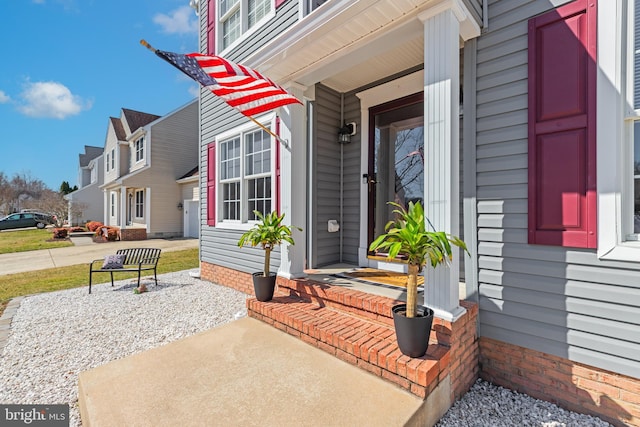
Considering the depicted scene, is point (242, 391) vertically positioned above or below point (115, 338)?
above

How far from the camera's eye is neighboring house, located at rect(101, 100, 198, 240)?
14406mm

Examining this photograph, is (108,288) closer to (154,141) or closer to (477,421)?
(477,421)

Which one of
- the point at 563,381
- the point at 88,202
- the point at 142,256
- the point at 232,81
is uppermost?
the point at 232,81

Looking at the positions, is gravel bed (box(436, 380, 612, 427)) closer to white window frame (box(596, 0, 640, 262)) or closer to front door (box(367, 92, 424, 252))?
white window frame (box(596, 0, 640, 262))

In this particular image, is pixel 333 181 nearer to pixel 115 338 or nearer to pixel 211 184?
pixel 211 184

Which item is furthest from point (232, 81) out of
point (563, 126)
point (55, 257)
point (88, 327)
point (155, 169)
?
point (155, 169)

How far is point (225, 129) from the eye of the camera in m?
5.82

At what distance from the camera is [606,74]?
82.0 inches

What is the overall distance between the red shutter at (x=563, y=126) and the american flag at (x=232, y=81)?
7.82 feet

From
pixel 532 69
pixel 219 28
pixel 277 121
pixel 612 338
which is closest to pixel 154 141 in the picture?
pixel 219 28

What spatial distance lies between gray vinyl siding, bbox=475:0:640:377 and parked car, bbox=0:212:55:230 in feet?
90.8

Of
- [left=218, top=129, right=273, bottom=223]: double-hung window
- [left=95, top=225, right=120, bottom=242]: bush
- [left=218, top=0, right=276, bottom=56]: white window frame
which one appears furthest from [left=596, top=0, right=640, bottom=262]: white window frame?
[left=95, top=225, right=120, bottom=242]: bush

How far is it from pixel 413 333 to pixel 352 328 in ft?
2.36

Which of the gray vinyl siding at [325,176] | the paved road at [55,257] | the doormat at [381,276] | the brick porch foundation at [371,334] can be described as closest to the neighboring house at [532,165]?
the brick porch foundation at [371,334]
